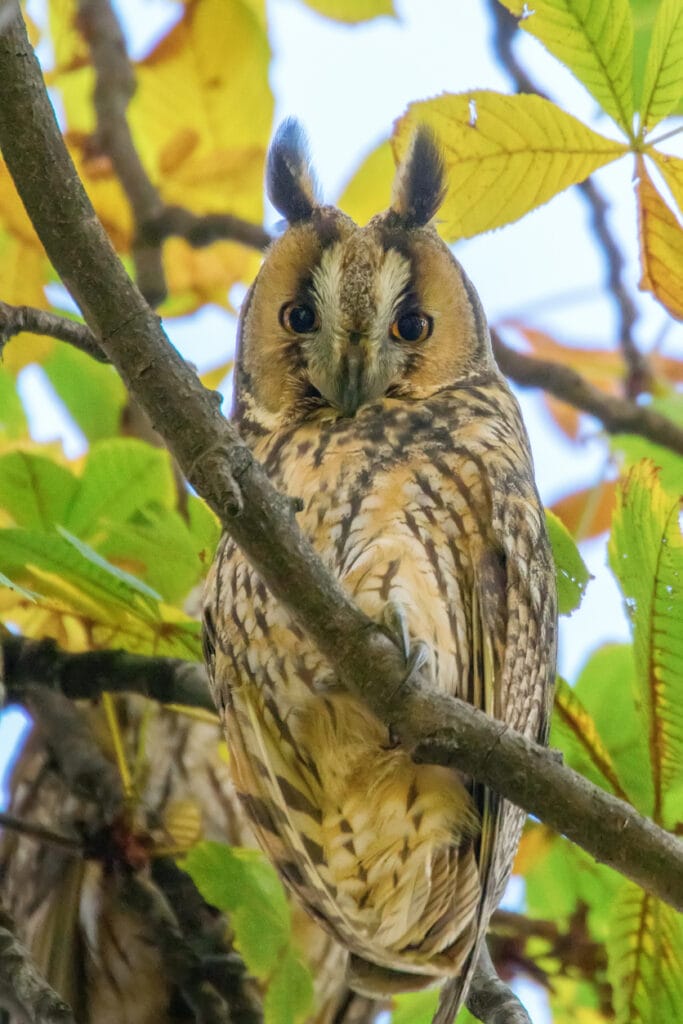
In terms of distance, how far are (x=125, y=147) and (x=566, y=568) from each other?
136 centimetres

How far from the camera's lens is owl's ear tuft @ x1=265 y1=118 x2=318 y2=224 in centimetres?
213

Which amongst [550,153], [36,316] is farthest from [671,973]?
[36,316]

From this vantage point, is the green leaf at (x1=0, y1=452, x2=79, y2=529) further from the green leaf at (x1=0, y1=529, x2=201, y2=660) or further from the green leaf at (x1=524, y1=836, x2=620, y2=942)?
the green leaf at (x1=524, y1=836, x2=620, y2=942)

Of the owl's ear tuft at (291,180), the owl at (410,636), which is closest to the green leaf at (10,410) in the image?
the owl at (410,636)

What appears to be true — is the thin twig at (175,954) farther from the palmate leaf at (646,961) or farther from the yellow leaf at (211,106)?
the yellow leaf at (211,106)

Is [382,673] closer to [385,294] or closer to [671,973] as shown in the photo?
[671,973]

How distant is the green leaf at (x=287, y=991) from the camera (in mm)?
1711

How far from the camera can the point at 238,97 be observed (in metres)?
2.42

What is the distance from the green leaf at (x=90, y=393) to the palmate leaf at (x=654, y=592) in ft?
3.67

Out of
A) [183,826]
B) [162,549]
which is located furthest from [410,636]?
[183,826]

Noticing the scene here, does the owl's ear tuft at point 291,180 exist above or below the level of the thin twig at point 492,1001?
above

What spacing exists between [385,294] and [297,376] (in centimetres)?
20

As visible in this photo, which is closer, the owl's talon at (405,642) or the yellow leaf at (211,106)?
the owl's talon at (405,642)

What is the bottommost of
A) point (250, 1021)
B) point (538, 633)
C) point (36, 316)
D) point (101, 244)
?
point (250, 1021)
